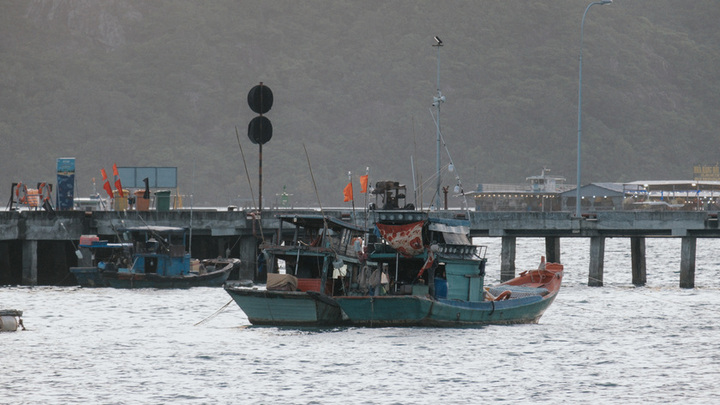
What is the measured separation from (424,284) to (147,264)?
1012 inches

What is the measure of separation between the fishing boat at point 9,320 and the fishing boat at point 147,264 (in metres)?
18.9

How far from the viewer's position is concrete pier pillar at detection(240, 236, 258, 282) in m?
73.1

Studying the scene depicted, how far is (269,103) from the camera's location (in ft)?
159

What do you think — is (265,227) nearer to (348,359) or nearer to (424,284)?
(424,284)

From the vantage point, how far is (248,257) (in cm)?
7406

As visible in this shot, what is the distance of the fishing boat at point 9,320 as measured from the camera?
50.3 m

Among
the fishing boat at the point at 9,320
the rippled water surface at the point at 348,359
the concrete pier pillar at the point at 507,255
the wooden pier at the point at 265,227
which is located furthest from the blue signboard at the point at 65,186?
the concrete pier pillar at the point at 507,255

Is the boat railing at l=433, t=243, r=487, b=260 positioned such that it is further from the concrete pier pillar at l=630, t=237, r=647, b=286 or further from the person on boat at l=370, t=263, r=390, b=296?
the concrete pier pillar at l=630, t=237, r=647, b=286

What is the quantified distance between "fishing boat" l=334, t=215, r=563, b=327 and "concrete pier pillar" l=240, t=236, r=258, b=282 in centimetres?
2254

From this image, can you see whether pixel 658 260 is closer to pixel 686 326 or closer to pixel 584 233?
pixel 584 233

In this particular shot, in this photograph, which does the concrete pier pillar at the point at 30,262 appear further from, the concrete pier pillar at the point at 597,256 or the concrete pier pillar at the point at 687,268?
the concrete pier pillar at the point at 687,268

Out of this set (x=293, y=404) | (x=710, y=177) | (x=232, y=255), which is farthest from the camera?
(x=710, y=177)

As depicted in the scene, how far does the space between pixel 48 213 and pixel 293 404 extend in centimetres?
4244

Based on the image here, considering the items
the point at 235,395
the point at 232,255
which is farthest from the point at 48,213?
the point at 235,395
